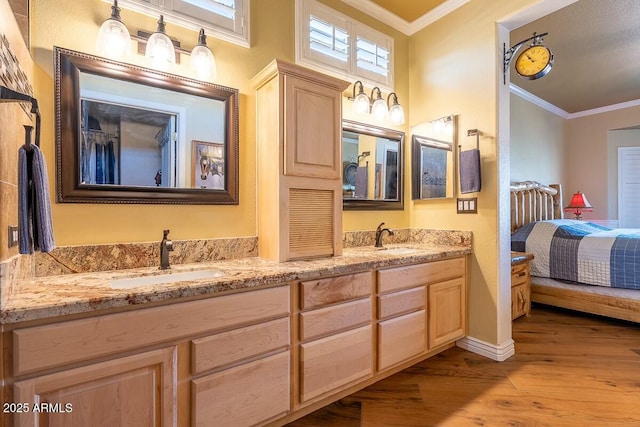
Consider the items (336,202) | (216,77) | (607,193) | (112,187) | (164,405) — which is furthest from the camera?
(607,193)

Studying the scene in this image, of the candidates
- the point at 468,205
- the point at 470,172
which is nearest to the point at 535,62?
the point at 470,172

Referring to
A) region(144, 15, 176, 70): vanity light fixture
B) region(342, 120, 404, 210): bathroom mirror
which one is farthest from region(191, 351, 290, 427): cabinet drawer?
region(144, 15, 176, 70): vanity light fixture

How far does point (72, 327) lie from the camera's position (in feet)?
3.39

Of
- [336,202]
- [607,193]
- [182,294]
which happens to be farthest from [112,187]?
[607,193]

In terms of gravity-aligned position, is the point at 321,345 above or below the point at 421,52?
below

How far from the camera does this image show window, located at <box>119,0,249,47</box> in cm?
172

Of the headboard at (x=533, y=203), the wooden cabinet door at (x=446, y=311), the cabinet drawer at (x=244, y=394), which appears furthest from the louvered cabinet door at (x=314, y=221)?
the headboard at (x=533, y=203)

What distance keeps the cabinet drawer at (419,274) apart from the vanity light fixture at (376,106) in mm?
1286

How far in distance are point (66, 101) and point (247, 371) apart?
1558 millimetres

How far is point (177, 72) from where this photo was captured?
1.80 meters

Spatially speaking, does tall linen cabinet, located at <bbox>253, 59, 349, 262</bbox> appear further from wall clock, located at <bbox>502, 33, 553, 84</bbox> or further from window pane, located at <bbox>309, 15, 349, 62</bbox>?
wall clock, located at <bbox>502, 33, 553, 84</bbox>

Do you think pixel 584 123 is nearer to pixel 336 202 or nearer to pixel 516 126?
pixel 516 126

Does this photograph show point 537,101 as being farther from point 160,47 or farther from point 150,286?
point 150,286

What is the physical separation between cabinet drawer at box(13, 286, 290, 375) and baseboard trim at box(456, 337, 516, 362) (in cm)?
179
